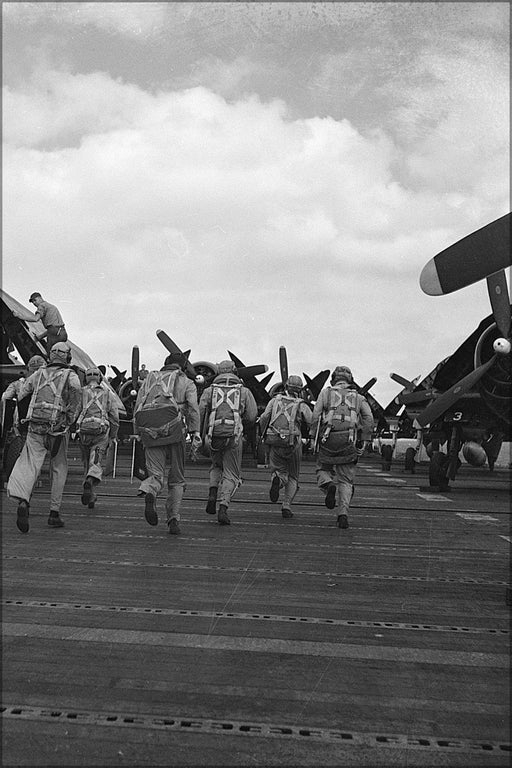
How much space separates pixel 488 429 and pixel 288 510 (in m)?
7.41

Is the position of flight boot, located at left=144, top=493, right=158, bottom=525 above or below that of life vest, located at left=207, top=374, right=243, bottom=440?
below

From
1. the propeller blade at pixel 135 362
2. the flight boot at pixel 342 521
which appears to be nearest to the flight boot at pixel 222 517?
the flight boot at pixel 342 521

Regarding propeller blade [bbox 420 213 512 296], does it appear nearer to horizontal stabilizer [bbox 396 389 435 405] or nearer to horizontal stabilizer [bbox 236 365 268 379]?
horizontal stabilizer [bbox 396 389 435 405]

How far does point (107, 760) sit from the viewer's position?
2.66 meters

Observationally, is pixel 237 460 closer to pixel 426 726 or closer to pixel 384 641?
pixel 384 641

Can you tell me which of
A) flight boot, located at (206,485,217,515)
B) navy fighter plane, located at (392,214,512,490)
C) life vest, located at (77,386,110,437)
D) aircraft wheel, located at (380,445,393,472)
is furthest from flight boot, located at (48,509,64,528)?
aircraft wheel, located at (380,445,393,472)

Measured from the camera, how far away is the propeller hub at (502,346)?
1223 cm

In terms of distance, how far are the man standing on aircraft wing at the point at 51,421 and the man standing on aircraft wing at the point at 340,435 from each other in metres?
2.81

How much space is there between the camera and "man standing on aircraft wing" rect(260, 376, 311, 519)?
31.0ft

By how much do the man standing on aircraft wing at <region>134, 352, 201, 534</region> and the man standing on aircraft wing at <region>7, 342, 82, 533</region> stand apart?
28.9 inches

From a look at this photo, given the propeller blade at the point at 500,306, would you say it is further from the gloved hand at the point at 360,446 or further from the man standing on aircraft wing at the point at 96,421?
the man standing on aircraft wing at the point at 96,421

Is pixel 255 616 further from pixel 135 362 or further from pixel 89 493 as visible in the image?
pixel 135 362

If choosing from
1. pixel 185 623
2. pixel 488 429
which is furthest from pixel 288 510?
pixel 488 429

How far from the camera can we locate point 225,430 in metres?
8.81
